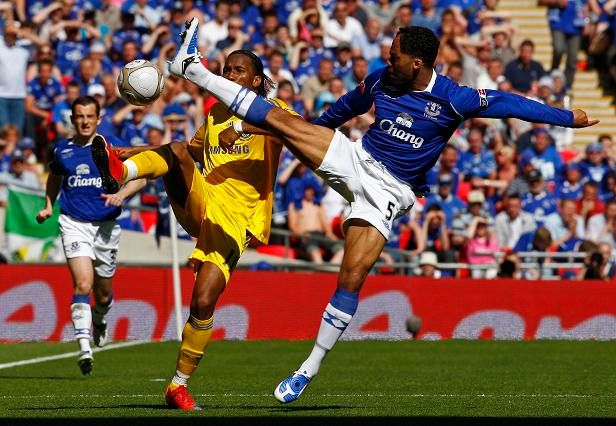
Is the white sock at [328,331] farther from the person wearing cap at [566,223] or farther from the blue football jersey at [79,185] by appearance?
the person wearing cap at [566,223]

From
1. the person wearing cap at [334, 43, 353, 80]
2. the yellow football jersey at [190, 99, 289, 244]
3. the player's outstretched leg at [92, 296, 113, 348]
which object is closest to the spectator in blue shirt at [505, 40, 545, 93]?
the person wearing cap at [334, 43, 353, 80]

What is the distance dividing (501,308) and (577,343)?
1.54 m

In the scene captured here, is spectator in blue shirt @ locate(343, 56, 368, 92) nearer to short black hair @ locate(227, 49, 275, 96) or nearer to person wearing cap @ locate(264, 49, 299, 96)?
person wearing cap @ locate(264, 49, 299, 96)

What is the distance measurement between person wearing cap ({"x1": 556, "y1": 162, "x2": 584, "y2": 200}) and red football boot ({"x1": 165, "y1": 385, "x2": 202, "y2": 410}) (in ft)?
44.4

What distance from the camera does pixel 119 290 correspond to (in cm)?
1895

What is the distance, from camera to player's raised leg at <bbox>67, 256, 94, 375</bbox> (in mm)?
12852

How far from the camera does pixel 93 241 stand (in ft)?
46.8

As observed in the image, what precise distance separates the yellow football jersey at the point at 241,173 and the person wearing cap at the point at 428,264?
9.55 metres

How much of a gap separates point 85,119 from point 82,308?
197 centimetres

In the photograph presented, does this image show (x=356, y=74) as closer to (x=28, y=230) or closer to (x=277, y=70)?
(x=277, y=70)

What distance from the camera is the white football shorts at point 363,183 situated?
32.2 ft

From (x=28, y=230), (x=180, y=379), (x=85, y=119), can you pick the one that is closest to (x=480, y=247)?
(x=28, y=230)

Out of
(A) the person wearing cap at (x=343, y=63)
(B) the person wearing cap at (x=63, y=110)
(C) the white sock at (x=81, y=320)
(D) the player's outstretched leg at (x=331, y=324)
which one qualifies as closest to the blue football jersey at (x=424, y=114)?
(D) the player's outstretched leg at (x=331, y=324)

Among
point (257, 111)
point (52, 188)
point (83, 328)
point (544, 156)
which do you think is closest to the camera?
point (257, 111)
